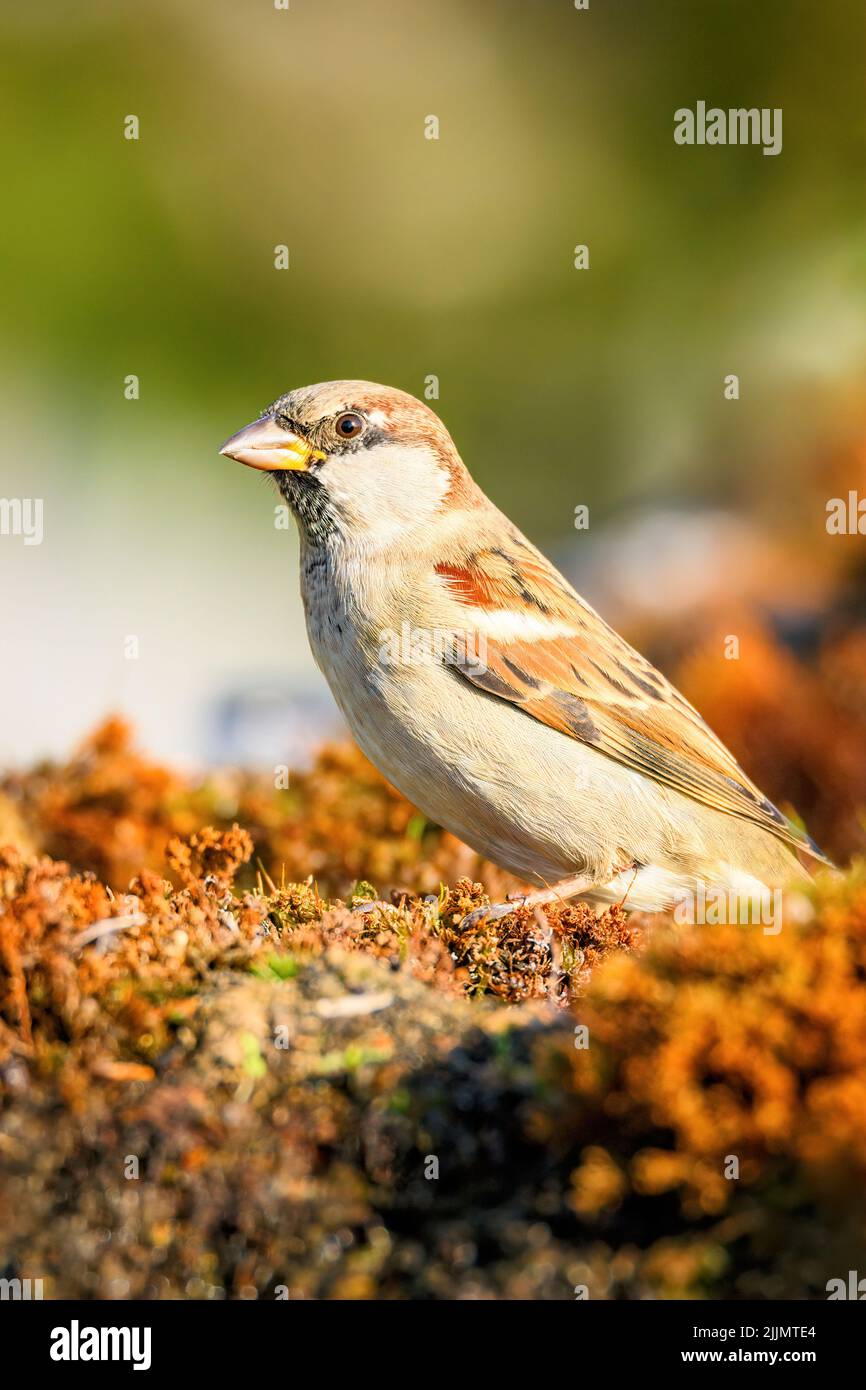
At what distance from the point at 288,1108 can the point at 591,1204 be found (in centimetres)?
52

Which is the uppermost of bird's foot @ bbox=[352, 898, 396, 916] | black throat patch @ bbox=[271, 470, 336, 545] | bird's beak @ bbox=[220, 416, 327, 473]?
bird's beak @ bbox=[220, 416, 327, 473]

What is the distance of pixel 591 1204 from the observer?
75.0 inches

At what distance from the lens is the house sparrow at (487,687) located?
362 centimetres

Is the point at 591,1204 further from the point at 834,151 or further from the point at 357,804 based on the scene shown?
the point at 834,151

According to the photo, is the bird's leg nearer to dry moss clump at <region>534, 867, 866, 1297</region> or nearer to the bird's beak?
dry moss clump at <region>534, 867, 866, 1297</region>

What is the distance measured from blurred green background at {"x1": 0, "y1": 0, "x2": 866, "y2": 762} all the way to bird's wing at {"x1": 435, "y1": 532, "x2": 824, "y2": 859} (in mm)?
3983

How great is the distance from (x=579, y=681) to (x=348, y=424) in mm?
1074

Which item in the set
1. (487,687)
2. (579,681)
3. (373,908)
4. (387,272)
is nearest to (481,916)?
(373,908)

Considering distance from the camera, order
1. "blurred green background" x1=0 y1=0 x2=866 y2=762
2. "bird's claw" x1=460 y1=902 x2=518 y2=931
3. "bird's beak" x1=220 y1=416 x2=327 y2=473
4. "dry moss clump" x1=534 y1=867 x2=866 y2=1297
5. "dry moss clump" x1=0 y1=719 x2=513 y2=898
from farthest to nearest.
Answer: "blurred green background" x1=0 y1=0 x2=866 y2=762 < "dry moss clump" x1=0 y1=719 x2=513 y2=898 < "bird's beak" x1=220 y1=416 x2=327 y2=473 < "bird's claw" x1=460 y1=902 x2=518 y2=931 < "dry moss clump" x1=534 y1=867 x2=866 y2=1297

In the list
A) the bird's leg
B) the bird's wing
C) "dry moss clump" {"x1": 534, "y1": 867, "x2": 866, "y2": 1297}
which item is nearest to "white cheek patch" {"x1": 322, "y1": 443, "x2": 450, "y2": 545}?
the bird's wing

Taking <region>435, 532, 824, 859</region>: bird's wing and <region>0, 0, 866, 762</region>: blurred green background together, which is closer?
<region>435, 532, 824, 859</region>: bird's wing

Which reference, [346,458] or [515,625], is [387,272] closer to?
[346,458]

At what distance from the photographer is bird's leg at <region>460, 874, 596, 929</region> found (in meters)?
3.07

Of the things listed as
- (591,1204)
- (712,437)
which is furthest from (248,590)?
(591,1204)
